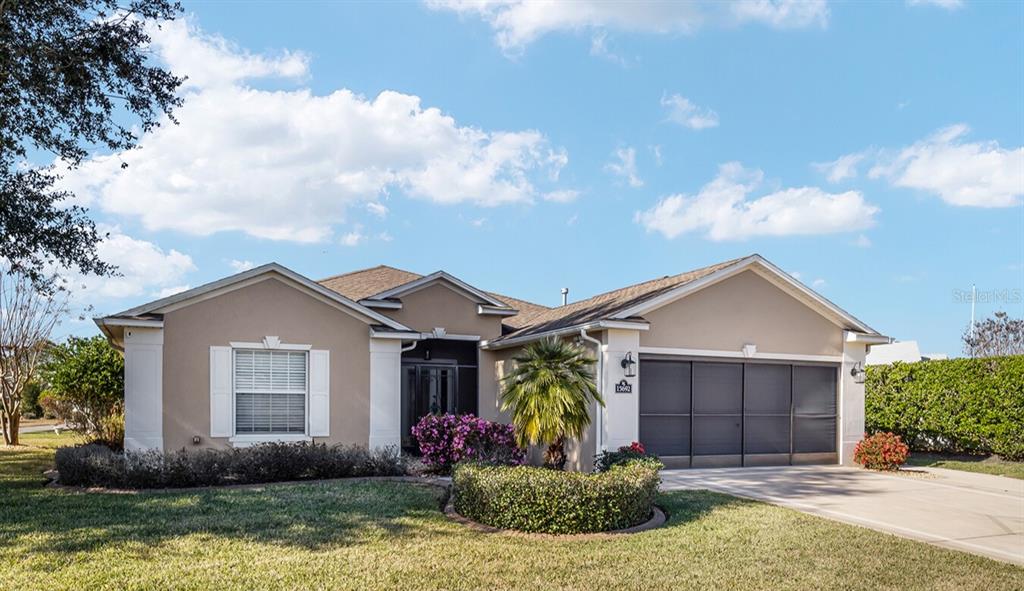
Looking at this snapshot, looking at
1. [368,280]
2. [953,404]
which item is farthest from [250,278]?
[953,404]

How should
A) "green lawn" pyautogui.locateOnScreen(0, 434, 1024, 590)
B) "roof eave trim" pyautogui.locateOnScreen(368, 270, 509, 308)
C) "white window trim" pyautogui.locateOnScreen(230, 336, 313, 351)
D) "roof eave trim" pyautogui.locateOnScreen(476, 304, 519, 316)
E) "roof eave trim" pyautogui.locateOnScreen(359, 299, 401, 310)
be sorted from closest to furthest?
"green lawn" pyautogui.locateOnScreen(0, 434, 1024, 590), "white window trim" pyautogui.locateOnScreen(230, 336, 313, 351), "roof eave trim" pyautogui.locateOnScreen(359, 299, 401, 310), "roof eave trim" pyautogui.locateOnScreen(368, 270, 509, 308), "roof eave trim" pyautogui.locateOnScreen(476, 304, 519, 316)

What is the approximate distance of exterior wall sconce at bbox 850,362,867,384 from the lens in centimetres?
1612

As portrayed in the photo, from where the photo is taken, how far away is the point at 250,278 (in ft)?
43.4

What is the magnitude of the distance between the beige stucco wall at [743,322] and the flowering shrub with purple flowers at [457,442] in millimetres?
3327

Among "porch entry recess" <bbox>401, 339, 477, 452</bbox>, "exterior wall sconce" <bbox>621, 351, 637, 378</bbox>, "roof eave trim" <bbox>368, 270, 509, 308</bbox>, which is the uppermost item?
"roof eave trim" <bbox>368, 270, 509, 308</bbox>

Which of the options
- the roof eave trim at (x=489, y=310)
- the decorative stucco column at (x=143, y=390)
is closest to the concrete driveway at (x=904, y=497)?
the roof eave trim at (x=489, y=310)

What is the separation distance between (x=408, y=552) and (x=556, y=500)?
6.33 ft

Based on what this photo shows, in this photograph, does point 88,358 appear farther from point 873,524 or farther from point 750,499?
point 873,524

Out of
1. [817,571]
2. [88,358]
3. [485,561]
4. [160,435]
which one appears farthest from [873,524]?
[88,358]

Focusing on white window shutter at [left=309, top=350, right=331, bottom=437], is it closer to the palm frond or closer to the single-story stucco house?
the single-story stucco house

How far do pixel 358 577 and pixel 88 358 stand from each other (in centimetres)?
1582

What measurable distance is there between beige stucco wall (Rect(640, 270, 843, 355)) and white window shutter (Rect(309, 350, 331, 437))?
609 centimetres

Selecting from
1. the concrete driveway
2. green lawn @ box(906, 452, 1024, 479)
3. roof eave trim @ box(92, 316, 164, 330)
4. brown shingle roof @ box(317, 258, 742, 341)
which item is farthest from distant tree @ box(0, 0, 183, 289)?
green lawn @ box(906, 452, 1024, 479)

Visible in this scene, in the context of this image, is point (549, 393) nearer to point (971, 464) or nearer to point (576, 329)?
point (576, 329)
